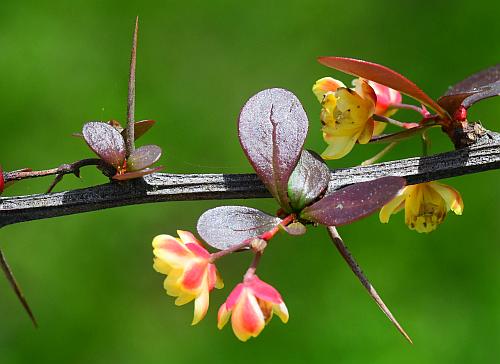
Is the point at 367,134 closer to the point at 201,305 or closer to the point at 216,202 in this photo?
the point at 201,305

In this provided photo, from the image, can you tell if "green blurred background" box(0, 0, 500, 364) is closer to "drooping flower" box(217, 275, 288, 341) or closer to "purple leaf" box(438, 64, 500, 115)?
"purple leaf" box(438, 64, 500, 115)

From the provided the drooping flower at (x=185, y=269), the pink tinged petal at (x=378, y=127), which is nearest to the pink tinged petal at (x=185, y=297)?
the drooping flower at (x=185, y=269)

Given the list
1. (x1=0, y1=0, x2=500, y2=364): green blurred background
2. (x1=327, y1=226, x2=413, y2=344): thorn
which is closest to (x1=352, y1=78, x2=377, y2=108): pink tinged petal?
(x1=327, y1=226, x2=413, y2=344): thorn

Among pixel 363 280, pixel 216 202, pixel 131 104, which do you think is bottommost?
pixel 216 202

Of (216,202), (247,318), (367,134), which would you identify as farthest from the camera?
(216,202)

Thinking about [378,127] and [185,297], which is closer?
[185,297]

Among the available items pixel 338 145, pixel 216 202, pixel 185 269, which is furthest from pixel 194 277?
pixel 216 202
